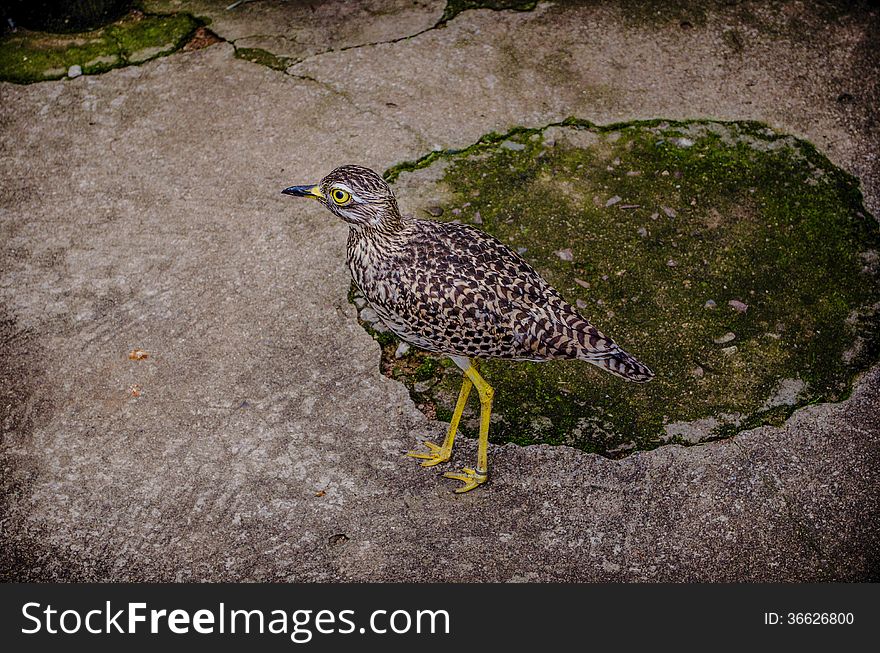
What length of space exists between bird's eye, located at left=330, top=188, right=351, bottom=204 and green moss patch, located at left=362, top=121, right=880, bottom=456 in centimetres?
109

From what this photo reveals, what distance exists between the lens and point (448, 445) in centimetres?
416

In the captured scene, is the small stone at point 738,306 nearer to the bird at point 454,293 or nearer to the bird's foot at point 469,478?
the bird at point 454,293

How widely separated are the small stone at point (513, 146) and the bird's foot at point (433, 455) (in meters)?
2.45

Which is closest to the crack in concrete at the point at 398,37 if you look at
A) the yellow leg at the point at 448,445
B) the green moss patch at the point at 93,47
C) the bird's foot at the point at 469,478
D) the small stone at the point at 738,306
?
the green moss patch at the point at 93,47

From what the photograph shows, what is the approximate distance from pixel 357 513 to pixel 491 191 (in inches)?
95.8

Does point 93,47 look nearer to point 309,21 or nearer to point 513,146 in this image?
point 309,21

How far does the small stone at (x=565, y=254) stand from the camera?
200 inches

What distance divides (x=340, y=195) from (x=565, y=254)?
1.77 m

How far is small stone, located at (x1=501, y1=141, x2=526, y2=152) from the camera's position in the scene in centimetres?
572

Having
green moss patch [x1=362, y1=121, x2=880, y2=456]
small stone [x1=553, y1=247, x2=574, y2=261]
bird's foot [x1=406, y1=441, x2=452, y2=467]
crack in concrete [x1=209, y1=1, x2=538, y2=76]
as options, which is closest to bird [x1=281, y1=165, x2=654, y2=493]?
bird's foot [x1=406, y1=441, x2=452, y2=467]

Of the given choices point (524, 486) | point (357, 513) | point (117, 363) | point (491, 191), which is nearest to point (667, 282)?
point (491, 191)

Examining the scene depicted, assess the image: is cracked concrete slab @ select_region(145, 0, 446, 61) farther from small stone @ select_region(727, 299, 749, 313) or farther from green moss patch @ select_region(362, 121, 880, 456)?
small stone @ select_region(727, 299, 749, 313)

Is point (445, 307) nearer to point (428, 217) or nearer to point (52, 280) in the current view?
point (428, 217)

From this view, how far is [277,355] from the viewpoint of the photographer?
182 inches
